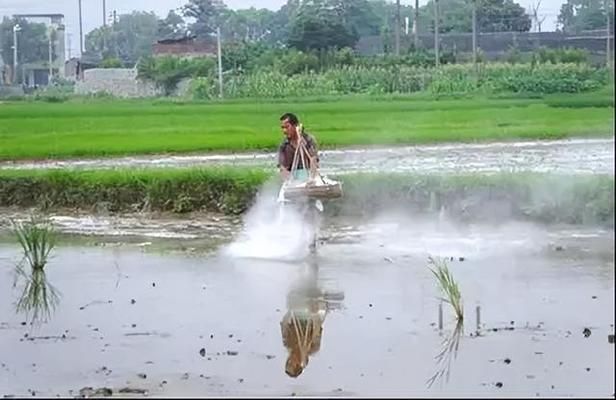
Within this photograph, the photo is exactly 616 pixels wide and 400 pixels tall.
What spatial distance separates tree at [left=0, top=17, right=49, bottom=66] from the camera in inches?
1993

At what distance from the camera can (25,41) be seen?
53.2 meters

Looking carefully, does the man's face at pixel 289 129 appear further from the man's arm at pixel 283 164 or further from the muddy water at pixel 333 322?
the muddy water at pixel 333 322

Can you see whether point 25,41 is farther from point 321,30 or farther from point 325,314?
point 325,314

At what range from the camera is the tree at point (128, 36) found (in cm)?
5444

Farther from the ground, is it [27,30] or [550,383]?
[27,30]

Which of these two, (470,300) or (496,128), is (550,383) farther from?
(496,128)

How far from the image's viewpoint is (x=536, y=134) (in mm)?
25766

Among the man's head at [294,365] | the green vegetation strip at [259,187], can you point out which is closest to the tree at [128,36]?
the green vegetation strip at [259,187]

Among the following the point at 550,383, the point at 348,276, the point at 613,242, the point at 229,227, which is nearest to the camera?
the point at 613,242

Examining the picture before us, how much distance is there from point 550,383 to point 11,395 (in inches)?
118

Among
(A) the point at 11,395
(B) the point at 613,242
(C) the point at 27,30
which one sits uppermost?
(C) the point at 27,30

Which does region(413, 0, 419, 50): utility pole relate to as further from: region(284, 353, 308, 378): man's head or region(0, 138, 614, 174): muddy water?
region(284, 353, 308, 378): man's head

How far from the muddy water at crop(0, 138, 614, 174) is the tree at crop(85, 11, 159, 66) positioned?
3019cm

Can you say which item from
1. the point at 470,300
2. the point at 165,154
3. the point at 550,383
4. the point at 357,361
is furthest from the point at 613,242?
the point at 165,154
